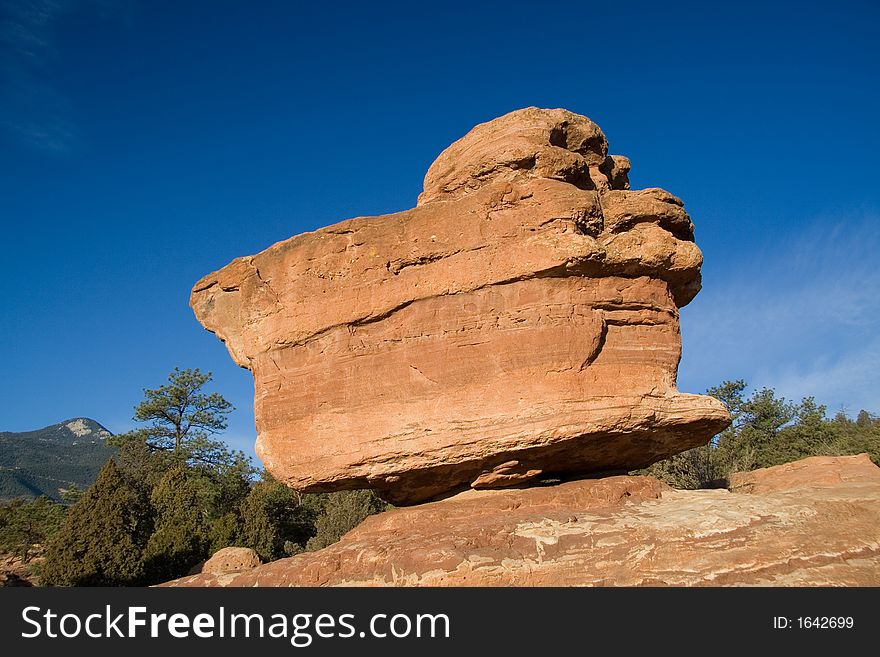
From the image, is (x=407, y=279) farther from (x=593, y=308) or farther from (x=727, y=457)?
(x=727, y=457)

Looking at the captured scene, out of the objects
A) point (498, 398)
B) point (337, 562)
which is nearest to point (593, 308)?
point (498, 398)

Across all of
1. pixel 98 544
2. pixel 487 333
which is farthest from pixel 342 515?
pixel 487 333

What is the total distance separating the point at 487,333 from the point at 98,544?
1864 centimetres

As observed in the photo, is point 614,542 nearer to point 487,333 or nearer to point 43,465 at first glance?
point 487,333

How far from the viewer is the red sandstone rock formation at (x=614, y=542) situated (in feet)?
25.8

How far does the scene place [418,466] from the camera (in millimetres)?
10594

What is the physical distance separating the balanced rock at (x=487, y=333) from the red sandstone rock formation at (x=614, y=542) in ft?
2.81

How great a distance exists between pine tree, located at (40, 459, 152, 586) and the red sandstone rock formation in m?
13.5

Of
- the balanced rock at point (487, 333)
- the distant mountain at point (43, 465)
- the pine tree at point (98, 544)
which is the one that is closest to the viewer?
the balanced rock at point (487, 333)

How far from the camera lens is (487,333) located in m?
10.7

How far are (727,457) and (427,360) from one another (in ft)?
99.2

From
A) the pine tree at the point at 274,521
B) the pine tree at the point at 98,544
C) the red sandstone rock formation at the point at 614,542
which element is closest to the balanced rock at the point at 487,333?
the red sandstone rock formation at the point at 614,542

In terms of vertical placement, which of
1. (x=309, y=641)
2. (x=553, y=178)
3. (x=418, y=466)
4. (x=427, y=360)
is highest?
(x=553, y=178)

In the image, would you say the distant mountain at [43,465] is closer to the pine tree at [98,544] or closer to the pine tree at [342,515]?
the pine tree at [342,515]
